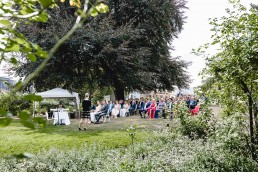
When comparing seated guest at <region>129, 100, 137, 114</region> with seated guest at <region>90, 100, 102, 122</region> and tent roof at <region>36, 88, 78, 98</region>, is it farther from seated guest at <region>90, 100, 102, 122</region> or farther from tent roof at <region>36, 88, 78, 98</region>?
seated guest at <region>90, 100, 102, 122</region>

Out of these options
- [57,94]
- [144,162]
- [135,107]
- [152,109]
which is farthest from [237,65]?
[135,107]

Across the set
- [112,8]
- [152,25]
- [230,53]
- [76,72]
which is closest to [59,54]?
[76,72]

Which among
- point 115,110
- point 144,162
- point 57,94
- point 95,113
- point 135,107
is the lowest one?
point 144,162

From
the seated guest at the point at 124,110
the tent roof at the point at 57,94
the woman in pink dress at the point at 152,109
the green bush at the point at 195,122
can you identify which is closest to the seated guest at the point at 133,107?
the seated guest at the point at 124,110

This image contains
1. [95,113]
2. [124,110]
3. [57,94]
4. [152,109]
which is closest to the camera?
[95,113]

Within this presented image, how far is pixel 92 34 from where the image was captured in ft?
64.6

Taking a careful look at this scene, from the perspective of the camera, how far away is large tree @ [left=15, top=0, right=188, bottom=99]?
784 inches

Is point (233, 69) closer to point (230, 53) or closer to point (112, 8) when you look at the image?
point (230, 53)

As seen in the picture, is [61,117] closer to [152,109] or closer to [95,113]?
[95,113]

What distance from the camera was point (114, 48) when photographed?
808 inches

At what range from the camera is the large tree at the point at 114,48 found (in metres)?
19.9

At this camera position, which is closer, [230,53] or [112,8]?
[230,53]

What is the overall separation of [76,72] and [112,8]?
5.93 m

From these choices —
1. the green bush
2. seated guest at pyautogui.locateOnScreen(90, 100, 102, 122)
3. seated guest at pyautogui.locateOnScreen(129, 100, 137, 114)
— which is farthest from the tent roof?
the green bush
